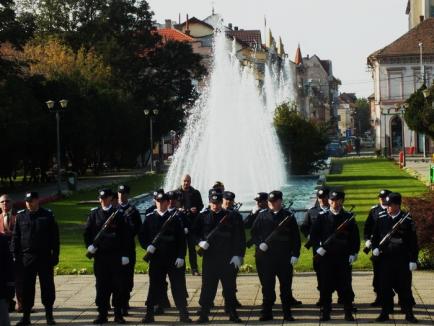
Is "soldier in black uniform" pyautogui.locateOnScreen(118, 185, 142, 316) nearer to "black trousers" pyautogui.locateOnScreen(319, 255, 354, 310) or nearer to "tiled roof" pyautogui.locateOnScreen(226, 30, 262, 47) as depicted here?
"black trousers" pyautogui.locateOnScreen(319, 255, 354, 310)

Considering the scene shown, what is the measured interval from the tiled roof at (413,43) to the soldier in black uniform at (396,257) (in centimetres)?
9092

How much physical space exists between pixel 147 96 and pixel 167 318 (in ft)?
227

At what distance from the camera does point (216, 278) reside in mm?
13805

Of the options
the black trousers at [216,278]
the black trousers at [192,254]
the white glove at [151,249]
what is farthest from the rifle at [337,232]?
the black trousers at [192,254]

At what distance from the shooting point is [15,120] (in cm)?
4800

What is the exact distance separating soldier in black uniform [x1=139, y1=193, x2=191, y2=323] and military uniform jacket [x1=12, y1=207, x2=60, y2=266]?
1344mm

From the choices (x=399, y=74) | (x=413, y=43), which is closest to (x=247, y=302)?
(x=399, y=74)

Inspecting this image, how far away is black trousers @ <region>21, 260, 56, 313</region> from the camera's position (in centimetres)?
1374

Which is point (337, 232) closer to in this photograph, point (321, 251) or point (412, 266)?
point (321, 251)

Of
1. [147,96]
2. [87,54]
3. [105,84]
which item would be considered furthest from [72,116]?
[147,96]

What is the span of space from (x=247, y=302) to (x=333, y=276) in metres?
1.98

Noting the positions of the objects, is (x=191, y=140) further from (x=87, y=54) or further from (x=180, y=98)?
(x=180, y=98)

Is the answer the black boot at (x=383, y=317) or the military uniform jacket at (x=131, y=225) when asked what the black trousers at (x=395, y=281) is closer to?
the black boot at (x=383, y=317)

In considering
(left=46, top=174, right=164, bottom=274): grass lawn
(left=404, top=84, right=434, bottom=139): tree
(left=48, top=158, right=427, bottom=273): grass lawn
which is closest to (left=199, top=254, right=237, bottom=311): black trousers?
(left=48, top=158, right=427, bottom=273): grass lawn
